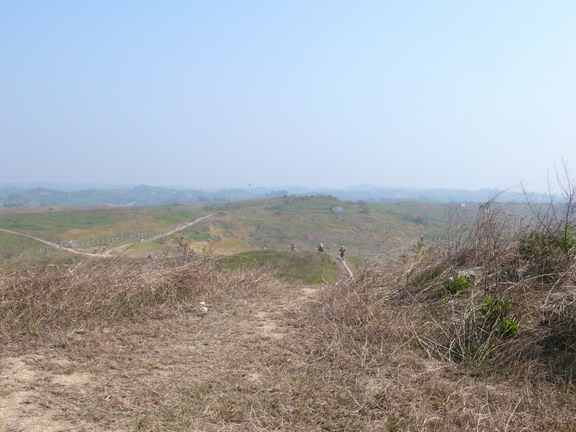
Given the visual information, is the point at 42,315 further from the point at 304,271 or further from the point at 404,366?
the point at 304,271

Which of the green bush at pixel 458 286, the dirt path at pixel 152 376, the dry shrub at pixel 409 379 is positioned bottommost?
the dirt path at pixel 152 376

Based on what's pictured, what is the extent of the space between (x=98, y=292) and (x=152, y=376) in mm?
2695

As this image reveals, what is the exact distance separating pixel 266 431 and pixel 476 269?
4594 millimetres

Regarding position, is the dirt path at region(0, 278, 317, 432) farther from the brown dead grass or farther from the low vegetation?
the low vegetation

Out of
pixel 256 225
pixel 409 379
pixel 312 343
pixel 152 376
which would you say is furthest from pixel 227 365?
pixel 256 225

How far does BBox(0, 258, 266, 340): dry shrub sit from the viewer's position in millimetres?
6270

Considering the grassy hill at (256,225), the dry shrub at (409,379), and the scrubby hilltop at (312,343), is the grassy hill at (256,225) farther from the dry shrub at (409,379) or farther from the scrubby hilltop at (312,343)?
the dry shrub at (409,379)

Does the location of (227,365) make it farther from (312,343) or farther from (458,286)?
(458,286)

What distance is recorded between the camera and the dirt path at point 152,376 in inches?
154

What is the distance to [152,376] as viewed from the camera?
4.77 meters

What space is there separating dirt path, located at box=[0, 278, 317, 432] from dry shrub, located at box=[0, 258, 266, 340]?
1.78 feet

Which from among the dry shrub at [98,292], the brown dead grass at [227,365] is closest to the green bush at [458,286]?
the brown dead grass at [227,365]

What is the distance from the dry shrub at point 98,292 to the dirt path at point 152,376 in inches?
21.3

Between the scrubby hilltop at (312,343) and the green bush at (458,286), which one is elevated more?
the green bush at (458,286)
